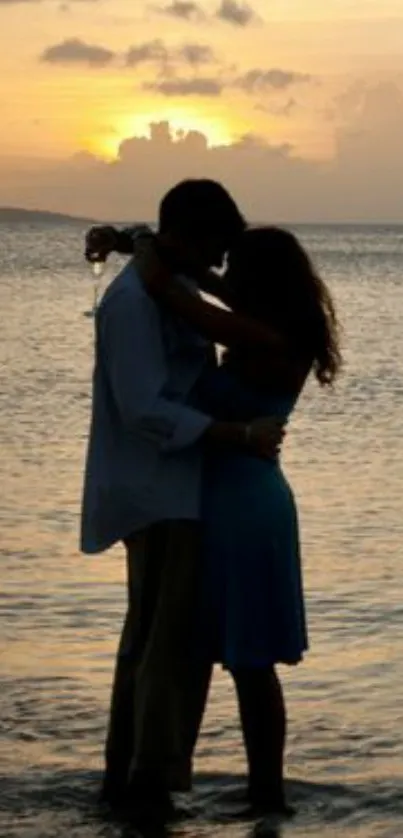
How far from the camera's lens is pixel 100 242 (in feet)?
20.2

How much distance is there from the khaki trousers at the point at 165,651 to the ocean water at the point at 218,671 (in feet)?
0.76

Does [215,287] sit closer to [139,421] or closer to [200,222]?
[200,222]

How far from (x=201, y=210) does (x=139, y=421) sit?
573 millimetres

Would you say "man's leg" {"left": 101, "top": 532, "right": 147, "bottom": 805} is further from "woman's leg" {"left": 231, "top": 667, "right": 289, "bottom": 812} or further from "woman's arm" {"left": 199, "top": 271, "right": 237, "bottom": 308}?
"woman's arm" {"left": 199, "top": 271, "right": 237, "bottom": 308}

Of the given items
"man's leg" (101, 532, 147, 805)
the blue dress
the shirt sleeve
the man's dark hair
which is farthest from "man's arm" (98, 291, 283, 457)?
"man's leg" (101, 532, 147, 805)

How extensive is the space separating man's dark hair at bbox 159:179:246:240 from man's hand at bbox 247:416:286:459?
502mm

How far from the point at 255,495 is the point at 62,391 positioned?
1964cm

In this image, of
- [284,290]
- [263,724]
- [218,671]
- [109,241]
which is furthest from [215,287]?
[218,671]

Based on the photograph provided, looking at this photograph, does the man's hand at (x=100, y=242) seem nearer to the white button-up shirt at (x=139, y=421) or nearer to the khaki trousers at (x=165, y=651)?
the white button-up shirt at (x=139, y=421)

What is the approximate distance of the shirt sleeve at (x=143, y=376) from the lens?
5.96 meters

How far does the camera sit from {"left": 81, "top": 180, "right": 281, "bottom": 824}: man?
19.7 feet

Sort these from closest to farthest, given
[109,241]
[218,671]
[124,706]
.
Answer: [109,241] < [124,706] < [218,671]

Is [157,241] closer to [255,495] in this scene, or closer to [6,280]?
[255,495]

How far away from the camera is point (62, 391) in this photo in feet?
84.3
